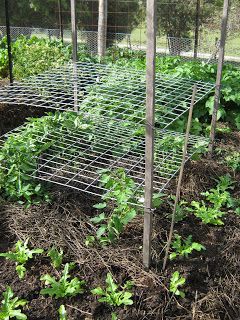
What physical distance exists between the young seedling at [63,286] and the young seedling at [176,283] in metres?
0.52

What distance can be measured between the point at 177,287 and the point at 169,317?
20cm

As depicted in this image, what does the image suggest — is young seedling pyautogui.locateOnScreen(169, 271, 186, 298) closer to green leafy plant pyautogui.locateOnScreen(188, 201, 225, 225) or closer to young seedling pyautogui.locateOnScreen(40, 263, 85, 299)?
young seedling pyautogui.locateOnScreen(40, 263, 85, 299)

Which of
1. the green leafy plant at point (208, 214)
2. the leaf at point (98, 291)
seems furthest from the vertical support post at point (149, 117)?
the green leafy plant at point (208, 214)

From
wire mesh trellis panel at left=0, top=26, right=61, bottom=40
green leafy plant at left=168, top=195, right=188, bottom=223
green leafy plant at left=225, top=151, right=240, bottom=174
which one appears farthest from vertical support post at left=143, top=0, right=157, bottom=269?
wire mesh trellis panel at left=0, top=26, right=61, bottom=40

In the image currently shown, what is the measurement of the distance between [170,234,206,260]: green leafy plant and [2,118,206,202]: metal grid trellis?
61 centimetres

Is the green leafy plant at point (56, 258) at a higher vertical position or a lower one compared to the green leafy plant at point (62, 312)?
higher

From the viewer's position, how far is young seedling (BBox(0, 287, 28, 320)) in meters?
2.25

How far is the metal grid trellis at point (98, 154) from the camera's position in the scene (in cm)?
343

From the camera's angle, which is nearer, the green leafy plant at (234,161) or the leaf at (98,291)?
the leaf at (98,291)

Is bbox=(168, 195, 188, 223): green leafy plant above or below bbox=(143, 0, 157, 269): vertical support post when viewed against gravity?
below

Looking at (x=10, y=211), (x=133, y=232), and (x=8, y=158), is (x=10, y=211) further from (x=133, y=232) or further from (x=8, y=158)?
(x=133, y=232)

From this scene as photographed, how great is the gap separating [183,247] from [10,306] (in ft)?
3.62

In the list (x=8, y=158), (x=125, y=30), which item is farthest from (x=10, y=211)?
(x=125, y=30)

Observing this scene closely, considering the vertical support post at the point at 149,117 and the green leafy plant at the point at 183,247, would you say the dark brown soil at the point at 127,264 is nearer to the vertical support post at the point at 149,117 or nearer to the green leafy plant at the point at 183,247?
the green leafy plant at the point at 183,247
